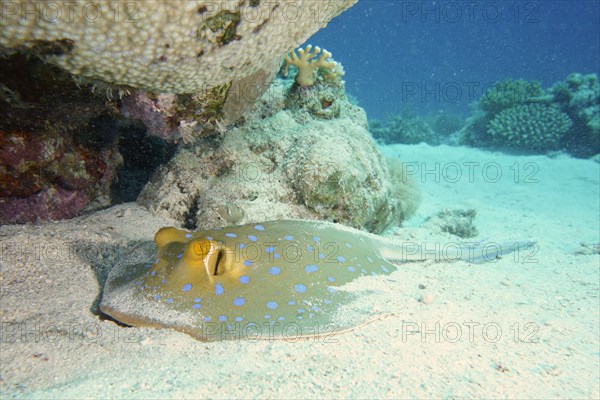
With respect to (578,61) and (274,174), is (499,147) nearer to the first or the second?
(274,174)

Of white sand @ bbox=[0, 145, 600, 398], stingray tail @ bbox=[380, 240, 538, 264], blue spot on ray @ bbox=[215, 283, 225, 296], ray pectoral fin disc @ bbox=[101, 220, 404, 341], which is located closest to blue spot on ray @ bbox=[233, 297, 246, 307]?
ray pectoral fin disc @ bbox=[101, 220, 404, 341]

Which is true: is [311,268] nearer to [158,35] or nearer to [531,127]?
[158,35]

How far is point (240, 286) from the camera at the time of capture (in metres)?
2.89

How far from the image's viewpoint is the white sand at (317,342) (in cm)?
224

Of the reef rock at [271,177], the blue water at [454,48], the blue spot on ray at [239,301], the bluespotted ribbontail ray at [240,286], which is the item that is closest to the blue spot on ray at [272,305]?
the bluespotted ribbontail ray at [240,286]

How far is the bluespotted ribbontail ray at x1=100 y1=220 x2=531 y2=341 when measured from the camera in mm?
2633

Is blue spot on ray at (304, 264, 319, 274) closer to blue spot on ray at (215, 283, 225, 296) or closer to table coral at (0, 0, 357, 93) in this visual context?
blue spot on ray at (215, 283, 225, 296)

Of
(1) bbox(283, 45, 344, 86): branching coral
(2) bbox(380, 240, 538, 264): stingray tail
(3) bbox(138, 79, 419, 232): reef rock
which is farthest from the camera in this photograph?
(1) bbox(283, 45, 344, 86): branching coral

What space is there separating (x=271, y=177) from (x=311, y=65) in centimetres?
253

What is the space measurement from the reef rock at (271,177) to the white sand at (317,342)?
0.75m

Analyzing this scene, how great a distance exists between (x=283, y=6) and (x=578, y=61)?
85.9m

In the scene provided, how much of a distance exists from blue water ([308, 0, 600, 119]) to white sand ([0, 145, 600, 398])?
4836 cm

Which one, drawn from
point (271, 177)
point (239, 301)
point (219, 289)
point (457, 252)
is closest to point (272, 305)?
point (239, 301)

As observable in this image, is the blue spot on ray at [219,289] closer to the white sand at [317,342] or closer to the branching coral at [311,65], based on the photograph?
the white sand at [317,342]
